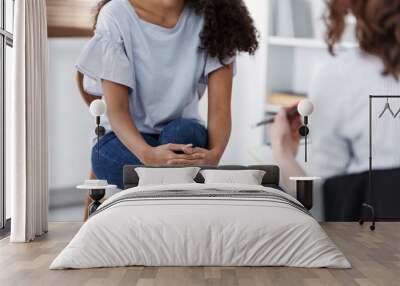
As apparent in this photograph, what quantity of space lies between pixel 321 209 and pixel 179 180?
1.76m

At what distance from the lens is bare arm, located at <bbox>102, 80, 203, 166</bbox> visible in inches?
221

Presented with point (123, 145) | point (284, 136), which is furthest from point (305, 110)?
point (123, 145)

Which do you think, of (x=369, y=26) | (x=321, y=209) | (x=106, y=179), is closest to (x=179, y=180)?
(x=106, y=179)

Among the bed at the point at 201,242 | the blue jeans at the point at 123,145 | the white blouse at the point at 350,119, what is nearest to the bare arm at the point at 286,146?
the white blouse at the point at 350,119

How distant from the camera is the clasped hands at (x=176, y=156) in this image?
219 inches

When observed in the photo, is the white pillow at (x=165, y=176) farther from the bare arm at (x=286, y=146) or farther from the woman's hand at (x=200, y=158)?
the bare arm at (x=286, y=146)

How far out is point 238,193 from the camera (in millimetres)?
4344

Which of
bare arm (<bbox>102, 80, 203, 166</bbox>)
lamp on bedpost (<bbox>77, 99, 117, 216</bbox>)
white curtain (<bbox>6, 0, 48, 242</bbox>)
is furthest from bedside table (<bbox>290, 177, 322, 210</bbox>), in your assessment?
white curtain (<bbox>6, 0, 48, 242</bbox>)

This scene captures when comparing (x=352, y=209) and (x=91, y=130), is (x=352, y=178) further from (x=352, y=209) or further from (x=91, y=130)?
(x=91, y=130)

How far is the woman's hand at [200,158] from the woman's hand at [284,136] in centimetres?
72

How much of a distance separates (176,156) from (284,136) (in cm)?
125

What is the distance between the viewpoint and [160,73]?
587 cm

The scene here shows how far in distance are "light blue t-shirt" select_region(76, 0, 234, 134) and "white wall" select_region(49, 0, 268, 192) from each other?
1.59ft

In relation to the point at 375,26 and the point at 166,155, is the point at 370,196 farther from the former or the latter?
the point at 375,26
